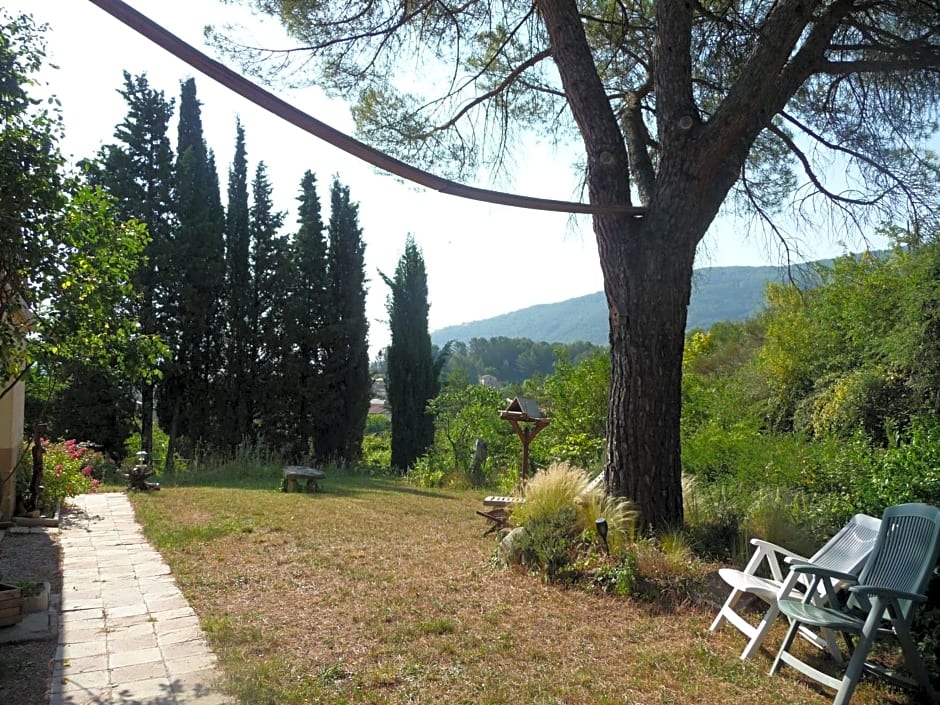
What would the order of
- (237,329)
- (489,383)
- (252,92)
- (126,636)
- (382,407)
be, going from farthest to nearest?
(382,407)
(489,383)
(237,329)
(126,636)
(252,92)

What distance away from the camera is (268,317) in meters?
19.7

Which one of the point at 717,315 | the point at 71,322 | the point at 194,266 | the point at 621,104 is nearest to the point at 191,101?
the point at 194,266

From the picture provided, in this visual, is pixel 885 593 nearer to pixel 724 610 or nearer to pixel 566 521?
pixel 724 610

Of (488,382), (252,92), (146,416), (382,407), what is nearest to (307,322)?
(146,416)

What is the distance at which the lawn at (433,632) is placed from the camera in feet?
10.7

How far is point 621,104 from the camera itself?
294 inches

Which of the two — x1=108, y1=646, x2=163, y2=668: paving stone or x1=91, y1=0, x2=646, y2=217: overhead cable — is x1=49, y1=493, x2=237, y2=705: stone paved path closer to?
x1=108, y1=646, x2=163, y2=668: paving stone

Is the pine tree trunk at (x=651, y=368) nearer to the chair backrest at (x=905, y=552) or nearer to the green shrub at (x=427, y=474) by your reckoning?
the chair backrest at (x=905, y=552)

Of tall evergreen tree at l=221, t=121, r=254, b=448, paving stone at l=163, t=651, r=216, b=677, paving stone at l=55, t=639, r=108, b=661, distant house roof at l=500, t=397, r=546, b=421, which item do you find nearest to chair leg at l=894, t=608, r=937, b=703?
paving stone at l=163, t=651, r=216, b=677

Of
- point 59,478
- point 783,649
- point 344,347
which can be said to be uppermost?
point 344,347

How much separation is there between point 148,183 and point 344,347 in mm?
6700

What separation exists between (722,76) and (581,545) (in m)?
5.19

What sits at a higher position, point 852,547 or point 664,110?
point 664,110

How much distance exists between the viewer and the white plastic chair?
3586mm
